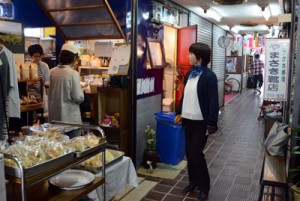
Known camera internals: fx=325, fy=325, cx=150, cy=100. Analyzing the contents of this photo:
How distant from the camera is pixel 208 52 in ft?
12.4

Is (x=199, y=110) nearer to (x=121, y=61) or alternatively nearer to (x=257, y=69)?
(x=121, y=61)

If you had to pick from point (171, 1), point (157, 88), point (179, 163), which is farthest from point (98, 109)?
point (171, 1)

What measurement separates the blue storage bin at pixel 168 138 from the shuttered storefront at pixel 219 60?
6.02 metres

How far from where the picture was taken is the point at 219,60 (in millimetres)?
11508

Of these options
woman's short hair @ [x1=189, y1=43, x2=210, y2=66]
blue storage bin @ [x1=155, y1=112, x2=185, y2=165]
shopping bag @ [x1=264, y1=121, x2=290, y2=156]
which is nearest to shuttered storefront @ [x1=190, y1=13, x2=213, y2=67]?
blue storage bin @ [x1=155, y1=112, x2=185, y2=165]

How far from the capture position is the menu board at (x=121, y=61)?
447cm

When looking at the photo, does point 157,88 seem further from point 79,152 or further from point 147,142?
point 79,152

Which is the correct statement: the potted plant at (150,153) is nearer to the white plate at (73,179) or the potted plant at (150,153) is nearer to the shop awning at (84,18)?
the shop awning at (84,18)

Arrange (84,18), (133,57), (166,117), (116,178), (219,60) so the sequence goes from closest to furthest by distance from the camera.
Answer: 1. (116,178)
2. (133,57)
3. (84,18)
4. (166,117)
5. (219,60)

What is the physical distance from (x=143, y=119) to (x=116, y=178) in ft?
7.84

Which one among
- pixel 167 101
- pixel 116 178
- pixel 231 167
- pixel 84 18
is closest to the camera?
pixel 116 178

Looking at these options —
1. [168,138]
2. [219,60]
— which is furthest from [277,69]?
[219,60]

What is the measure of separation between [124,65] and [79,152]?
251 centimetres

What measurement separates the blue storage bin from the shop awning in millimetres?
1379
